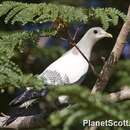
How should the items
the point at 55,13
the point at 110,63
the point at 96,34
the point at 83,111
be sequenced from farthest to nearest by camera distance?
the point at 96,34, the point at 110,63, the point at 55,13, the point at 83,111

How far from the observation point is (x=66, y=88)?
126cm

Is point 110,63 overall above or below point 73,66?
above

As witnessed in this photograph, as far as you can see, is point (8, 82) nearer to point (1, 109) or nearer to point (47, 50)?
point (1, 109)

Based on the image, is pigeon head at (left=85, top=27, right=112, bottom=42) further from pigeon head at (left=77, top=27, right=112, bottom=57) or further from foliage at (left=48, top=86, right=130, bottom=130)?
foliage at (left=48, top=86, right=130, bottom=130)

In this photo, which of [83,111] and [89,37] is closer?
[83,111]

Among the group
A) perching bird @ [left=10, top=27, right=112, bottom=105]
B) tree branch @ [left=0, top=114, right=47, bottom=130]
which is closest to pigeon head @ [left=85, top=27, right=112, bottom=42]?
perching bird @ [left=10, top=27, right=112, bottom=105]

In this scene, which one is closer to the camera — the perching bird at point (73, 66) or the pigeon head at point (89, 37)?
the perching bird at point (73, 66)


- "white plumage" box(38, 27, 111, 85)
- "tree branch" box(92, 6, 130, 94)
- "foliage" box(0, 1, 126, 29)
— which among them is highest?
"foliage" box(0, 1, 126, 29)

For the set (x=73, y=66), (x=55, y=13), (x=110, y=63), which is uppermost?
(x=55, y=13)

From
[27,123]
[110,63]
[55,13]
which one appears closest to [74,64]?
[27,123]

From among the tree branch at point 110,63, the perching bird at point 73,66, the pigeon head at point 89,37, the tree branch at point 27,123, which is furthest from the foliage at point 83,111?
the pigeon head at point 89,37

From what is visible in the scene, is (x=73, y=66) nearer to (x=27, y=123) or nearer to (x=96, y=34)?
(x=96, y=34)

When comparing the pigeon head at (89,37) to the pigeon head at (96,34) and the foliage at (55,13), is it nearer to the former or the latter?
the pigeon head at (96,34)

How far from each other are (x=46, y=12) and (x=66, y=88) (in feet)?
3.39
